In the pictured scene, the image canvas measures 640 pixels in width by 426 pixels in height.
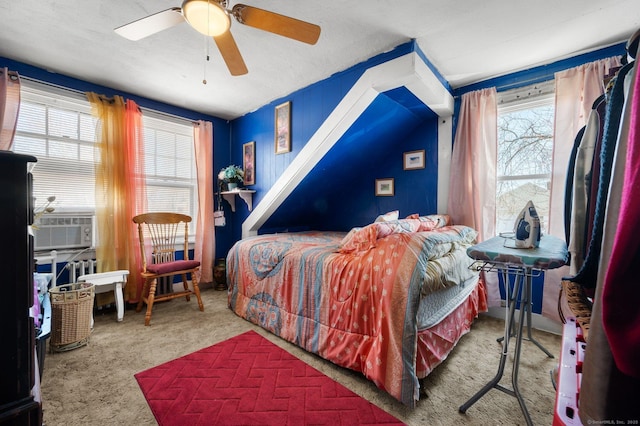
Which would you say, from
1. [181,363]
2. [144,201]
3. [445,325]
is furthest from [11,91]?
[445,325]

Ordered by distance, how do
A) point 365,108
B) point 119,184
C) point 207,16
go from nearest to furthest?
point 207,16, point 365,108, point 119,184

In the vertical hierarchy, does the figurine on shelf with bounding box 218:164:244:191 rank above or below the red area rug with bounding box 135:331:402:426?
above

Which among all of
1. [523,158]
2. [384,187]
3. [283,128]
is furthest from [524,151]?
[283,128]

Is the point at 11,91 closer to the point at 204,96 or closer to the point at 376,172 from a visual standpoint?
the point at 204,96

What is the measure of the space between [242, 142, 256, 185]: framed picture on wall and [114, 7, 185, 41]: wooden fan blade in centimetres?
209

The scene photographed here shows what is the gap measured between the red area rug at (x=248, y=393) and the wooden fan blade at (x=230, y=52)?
2.11 meters

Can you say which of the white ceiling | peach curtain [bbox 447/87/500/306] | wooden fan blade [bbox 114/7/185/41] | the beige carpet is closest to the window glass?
the white ceiling

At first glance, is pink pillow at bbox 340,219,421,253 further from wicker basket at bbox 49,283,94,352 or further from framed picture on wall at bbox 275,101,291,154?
wicker basket at bbox 49,283,94,352

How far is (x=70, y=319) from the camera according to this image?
6.95 ft

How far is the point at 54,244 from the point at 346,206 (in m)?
3.26

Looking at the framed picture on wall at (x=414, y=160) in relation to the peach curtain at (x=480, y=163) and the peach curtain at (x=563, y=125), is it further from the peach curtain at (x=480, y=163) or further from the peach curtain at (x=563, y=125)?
the peach curtain at (x=563, y=125)

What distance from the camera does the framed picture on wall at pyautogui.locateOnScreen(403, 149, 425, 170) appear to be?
125 inches

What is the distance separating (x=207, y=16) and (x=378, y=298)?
188 cm

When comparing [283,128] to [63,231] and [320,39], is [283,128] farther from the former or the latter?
[63,231]
